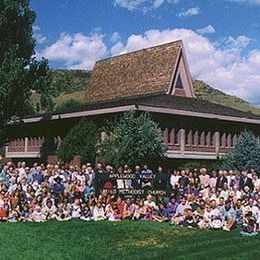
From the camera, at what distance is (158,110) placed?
113 feet

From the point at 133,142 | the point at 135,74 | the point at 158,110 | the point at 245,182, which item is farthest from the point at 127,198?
the point at 135,74

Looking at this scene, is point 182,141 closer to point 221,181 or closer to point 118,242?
point 221,181

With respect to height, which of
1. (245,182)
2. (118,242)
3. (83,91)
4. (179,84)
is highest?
(83,91)

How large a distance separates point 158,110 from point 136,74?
12.2 meters

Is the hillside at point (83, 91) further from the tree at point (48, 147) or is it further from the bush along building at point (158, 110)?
the tree at point (48, 147)

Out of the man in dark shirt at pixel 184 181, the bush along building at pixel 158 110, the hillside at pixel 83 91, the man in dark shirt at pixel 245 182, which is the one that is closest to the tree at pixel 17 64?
the bush along building at pixel 158 110

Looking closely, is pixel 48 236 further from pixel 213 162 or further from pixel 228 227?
pixel 213 162

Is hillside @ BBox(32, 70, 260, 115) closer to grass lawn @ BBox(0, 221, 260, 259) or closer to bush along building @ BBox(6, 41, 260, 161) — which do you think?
bush along building @ BBox(6, 41, 260, 161)

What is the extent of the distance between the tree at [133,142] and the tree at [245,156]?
4806 mm

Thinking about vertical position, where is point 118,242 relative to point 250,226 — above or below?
Result: below

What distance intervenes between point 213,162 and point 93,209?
18.0 m

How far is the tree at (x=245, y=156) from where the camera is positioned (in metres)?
34.3

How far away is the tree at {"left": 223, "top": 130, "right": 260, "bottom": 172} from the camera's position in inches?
1349

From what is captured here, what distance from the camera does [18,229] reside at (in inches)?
776
